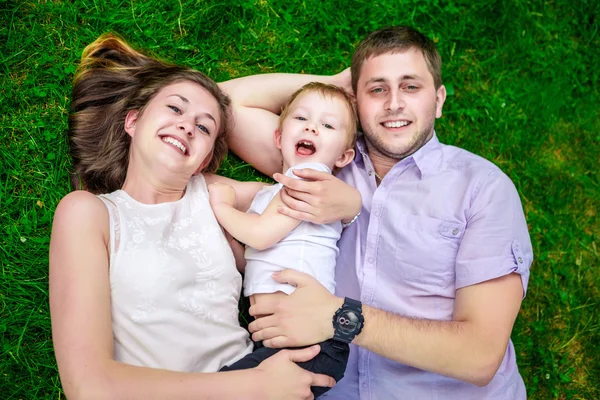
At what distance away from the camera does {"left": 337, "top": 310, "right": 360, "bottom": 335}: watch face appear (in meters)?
3.15

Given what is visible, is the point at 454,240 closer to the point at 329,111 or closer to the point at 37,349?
the point at 329,111

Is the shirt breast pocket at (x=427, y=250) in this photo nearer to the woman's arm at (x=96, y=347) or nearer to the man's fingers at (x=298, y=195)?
the man's fingers at (x=298, y=195)

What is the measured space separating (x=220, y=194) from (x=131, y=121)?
0.76 meters

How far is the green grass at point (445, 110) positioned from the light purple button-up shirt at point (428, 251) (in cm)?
120

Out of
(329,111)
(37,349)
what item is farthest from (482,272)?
(37,349)

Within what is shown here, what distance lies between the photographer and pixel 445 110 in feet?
16.0

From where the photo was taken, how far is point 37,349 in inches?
146

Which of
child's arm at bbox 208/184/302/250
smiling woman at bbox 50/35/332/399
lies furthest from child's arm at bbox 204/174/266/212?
child's arm at bbox 208/184/302/250

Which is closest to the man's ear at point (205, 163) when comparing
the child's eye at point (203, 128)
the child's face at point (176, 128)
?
the child's face at point (176, 128)

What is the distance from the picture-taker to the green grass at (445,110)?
3.84 metres

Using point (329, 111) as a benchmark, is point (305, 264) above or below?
below

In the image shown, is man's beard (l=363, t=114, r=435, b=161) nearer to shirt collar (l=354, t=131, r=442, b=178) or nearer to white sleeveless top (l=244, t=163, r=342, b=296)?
shirt collar (l=354, t=131, r=442, b=178)

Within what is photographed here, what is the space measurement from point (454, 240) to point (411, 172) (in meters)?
0.58

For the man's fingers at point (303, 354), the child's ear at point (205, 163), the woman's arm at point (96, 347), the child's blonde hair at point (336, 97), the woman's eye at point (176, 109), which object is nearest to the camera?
the woman's arm at point (96, 347)
